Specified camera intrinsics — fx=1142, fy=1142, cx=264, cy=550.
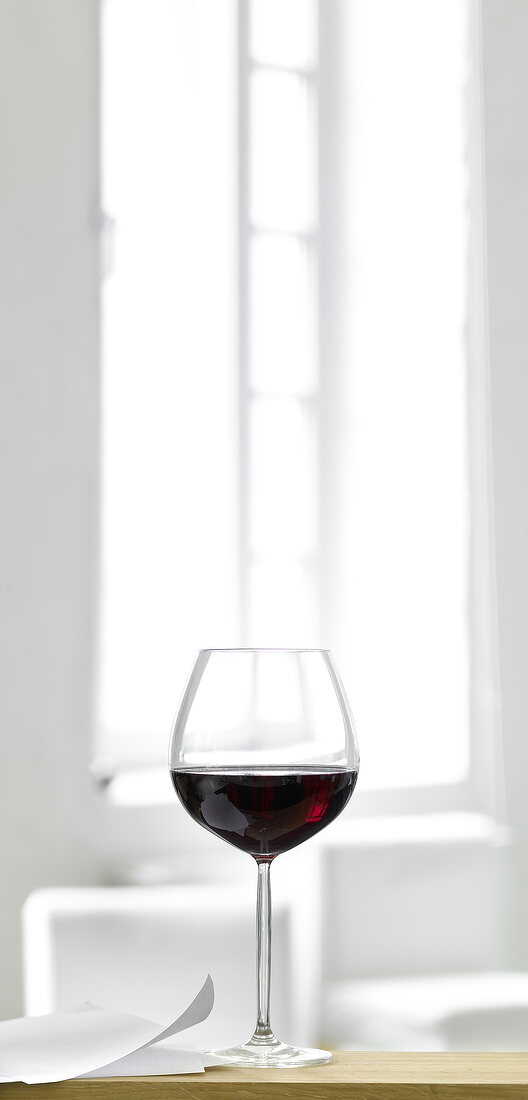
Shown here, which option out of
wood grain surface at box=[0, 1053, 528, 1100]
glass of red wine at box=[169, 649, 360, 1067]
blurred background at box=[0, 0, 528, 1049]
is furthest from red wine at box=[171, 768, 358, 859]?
blurred background at box=[0, 0, 528, 1049]

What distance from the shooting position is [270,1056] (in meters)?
0.58

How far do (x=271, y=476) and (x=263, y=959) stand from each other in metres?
0.46

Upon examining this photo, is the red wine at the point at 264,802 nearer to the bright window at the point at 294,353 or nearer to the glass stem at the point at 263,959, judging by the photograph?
the glass stem at the point at 263,959

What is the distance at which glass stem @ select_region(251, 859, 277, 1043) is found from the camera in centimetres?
60

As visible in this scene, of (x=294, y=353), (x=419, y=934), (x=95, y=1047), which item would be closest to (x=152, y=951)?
(x=419, y=934)

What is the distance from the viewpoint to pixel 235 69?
98 centimetres

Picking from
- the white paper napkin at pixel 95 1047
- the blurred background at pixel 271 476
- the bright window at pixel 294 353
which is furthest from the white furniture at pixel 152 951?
the white paper napkin at pixel 95 1047

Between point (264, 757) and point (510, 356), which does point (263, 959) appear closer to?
point (264, 757)

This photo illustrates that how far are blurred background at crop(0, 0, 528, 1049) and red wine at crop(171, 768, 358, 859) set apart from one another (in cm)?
32

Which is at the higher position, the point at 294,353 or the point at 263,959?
the point at 294,353

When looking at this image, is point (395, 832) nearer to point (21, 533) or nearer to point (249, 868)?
point (249, 868)

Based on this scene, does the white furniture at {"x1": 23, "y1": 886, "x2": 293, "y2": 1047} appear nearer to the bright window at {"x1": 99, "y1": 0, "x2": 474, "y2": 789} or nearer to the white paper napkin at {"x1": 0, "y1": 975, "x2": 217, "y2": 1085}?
the bright window at {"x1": 99, "y1": 0, "x2": 474, "y2": 789}

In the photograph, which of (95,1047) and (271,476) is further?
(271,476)

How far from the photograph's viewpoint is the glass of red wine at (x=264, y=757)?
1.97 ft
